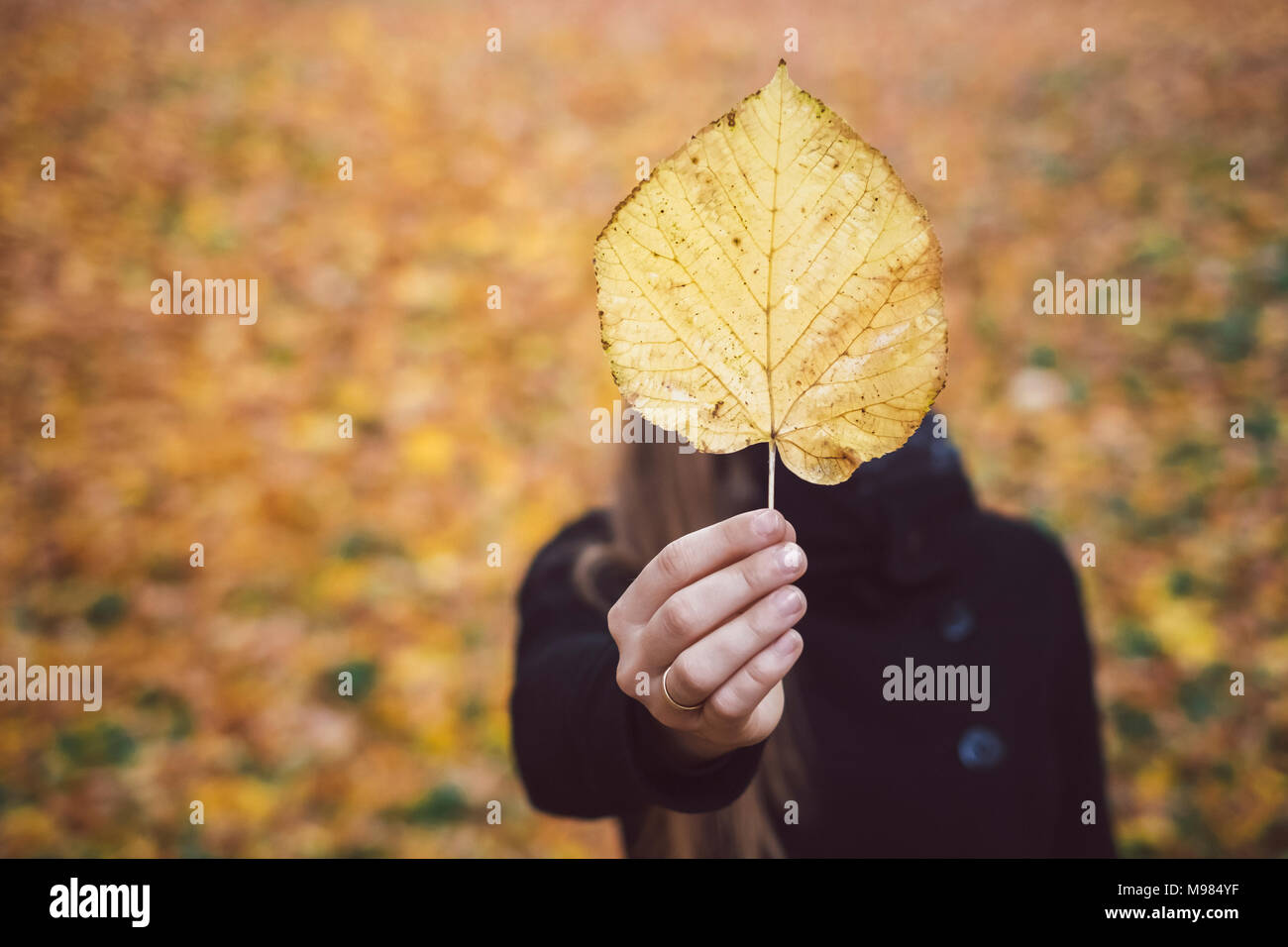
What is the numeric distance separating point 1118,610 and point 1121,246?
5.58 ft

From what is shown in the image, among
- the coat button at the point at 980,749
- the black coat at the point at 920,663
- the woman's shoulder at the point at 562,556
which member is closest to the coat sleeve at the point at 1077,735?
the black coat at the point at 920,663

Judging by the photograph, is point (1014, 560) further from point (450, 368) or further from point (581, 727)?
point (450, 368)

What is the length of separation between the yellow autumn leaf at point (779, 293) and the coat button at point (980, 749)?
3.36 feet

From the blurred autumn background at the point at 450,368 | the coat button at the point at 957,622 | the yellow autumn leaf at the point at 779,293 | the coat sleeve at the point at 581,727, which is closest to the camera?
the yellow autumn leaf at the point at 779,293

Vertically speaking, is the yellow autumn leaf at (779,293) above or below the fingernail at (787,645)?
above

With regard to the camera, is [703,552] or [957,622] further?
[957,622]

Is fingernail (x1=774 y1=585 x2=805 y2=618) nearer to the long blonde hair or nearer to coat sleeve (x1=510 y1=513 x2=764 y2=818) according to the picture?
coat sleeve (x1=510 y1=513 x2=764 y2=818)

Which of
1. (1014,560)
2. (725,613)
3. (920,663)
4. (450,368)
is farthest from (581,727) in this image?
(450,368)

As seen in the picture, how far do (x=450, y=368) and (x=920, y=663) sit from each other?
233 centimetres

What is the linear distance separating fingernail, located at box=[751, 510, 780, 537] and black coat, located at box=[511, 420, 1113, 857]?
70 cm

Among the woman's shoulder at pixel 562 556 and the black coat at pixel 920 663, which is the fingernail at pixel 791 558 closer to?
the black coat at pixel 920 663

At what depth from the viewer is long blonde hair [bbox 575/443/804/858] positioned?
135 cm

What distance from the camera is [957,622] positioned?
152cm

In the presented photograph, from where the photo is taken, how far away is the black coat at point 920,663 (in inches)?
56.5
